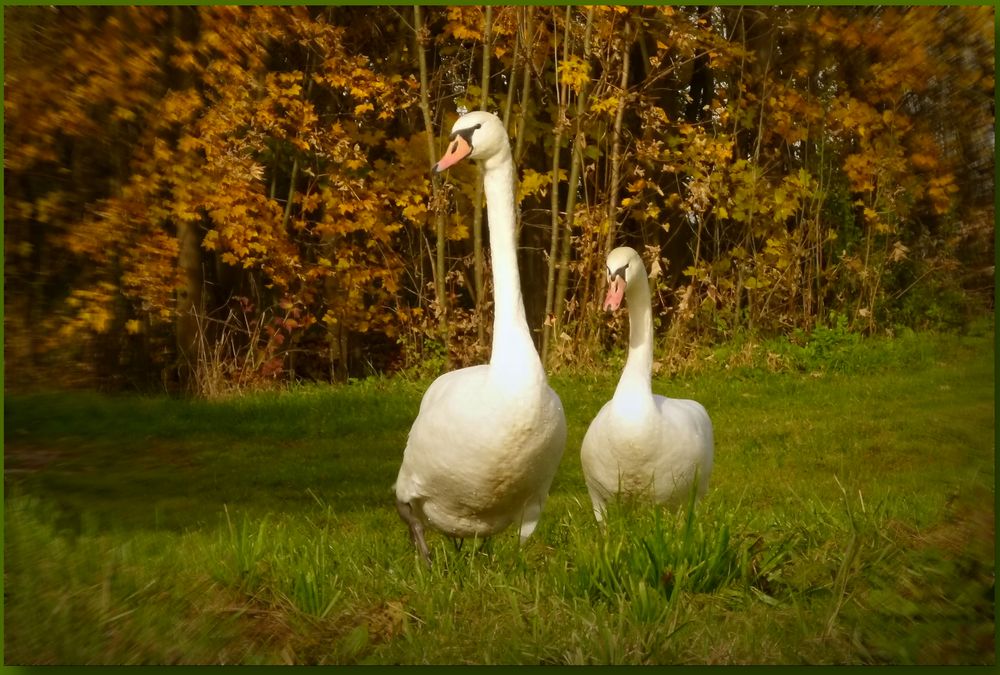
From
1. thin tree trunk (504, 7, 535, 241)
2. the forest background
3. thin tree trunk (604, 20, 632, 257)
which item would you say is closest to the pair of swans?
the forest background

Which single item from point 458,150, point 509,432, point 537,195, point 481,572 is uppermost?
point 537,195

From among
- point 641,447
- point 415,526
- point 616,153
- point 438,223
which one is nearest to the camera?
point 415,526

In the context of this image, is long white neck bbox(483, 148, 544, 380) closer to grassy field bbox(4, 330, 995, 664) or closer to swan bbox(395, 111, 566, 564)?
swan bbox(395, 111, 566, 564)

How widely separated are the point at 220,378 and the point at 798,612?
510 cm

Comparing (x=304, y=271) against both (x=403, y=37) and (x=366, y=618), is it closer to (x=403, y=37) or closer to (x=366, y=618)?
(x=403, y=37)

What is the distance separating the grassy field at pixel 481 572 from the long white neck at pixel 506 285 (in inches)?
26.3

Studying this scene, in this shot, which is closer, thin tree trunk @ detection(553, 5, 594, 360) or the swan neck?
the swan neck

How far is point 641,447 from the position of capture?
4777mm

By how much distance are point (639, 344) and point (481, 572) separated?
170 cm

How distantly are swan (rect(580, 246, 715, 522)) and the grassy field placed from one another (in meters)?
0.25

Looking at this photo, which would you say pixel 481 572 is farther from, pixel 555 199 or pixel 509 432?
pixel 555 199

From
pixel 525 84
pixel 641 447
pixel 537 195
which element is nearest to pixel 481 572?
pixel 641 447

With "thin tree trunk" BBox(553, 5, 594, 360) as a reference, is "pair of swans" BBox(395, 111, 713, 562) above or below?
below

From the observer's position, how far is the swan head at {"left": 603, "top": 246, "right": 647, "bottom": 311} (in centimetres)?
516
